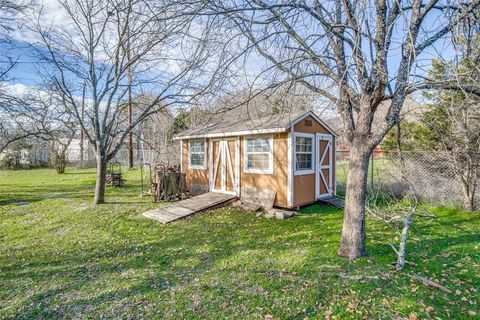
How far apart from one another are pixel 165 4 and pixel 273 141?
4.99m

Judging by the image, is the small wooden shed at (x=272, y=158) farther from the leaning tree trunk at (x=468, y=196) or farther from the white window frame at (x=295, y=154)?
the leaning tree trunk at (x=468, y=196)

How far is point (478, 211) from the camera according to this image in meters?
6.96

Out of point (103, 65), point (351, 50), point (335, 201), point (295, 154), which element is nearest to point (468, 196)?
point (335, 201)

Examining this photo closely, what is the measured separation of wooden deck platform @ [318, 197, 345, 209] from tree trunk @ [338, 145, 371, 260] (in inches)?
162

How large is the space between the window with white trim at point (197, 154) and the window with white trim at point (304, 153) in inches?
146

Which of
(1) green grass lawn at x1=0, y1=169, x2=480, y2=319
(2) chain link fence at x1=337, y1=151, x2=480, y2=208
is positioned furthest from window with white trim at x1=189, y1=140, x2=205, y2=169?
(2) chain link fence at x1=337, y1=151, x2=480, y2=208

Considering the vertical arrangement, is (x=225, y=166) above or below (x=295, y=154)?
below

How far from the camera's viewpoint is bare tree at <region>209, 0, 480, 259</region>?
3.35m

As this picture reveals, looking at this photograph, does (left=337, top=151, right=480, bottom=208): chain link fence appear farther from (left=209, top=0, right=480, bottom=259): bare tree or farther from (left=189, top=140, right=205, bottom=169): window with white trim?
(left=189, top=140, right=205, bottom=169): window with white trim

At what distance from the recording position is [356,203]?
3922 mm

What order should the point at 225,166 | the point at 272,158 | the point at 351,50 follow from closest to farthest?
1. the point at 351,50
2. the point at 272,158
3. the point at 225,166

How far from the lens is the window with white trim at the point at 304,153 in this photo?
7775mm

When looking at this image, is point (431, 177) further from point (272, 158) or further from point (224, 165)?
point (224, 165)

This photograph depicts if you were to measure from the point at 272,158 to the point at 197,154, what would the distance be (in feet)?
11.8
